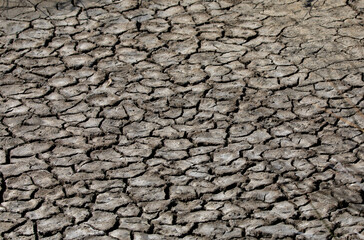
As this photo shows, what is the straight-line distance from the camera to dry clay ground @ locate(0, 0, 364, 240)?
4254 millimetres

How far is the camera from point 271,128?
4.97 metres

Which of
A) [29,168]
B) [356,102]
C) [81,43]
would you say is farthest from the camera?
[81,43]

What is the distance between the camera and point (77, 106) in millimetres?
5305

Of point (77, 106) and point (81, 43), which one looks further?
point (81, 43)

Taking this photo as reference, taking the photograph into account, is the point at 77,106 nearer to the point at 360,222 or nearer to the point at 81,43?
the point at 81,43

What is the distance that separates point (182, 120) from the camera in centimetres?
511

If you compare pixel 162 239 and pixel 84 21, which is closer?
pixel 162 239

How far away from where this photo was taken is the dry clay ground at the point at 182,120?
167 inches

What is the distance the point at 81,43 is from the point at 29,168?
5.28 ft

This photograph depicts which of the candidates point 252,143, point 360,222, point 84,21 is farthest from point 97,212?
point 84,21

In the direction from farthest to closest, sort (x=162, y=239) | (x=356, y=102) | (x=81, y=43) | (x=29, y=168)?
(x=81, y=43), (x=356, y=102), (x=29, y=168), (x=162, y=239)

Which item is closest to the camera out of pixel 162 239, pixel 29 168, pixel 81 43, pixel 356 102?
pixel 162 239

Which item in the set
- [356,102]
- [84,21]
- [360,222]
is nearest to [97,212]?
[360,222]

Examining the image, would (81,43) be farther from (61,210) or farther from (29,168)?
(61,210)
